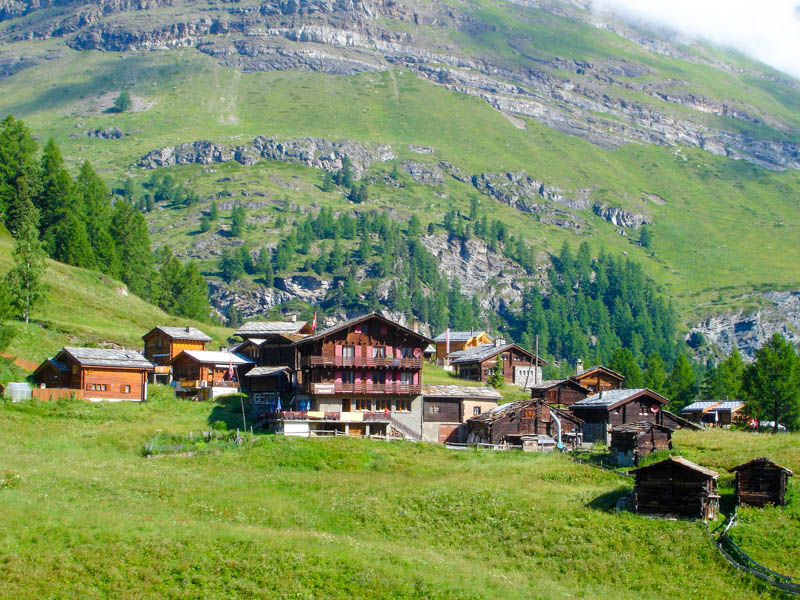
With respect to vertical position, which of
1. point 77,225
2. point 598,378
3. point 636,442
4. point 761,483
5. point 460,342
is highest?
point 77,225

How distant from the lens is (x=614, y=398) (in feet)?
Result: 270

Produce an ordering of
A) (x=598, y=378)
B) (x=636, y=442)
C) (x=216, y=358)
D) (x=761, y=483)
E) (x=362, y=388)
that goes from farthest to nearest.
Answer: (x=598, y=378), (x=216, y=358), (x=362, y=388), (x=636, y=442), (x=761, y=483)

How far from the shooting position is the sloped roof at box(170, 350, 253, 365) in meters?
90.2

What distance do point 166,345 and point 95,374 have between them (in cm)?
1690

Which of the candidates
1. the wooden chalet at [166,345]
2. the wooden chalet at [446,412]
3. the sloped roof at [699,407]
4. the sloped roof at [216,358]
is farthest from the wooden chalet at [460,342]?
the wooden chalet at [446,412]

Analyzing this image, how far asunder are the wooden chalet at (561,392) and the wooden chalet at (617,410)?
435 inches

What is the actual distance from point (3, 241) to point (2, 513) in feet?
273

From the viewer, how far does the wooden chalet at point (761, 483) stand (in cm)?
5122

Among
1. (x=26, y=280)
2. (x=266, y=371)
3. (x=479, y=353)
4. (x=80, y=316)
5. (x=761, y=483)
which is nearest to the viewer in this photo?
(x=761, y=483)

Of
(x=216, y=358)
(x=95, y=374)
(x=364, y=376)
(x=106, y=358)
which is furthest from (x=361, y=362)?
(x=95, y=374)

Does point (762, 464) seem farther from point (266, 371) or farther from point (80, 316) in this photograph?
point (80, 316)

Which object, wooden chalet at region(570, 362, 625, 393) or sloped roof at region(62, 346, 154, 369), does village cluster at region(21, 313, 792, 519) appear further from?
wooden chalet at region(570, 362, 625, 393)

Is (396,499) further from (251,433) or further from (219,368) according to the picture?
(219,368)

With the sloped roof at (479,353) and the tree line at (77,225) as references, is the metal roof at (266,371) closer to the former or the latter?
the tree line at (77,225)
